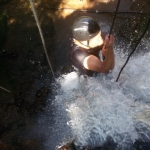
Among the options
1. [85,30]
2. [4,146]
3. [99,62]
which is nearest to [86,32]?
[85,30]

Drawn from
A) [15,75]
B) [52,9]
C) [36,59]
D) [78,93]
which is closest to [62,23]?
[52,9]

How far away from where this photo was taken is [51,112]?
519 centimetres

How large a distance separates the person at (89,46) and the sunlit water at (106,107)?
2.80 ft

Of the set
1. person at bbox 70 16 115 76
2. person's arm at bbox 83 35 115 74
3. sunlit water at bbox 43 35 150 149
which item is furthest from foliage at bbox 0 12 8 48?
person's arm at bbox 83 35 115 74

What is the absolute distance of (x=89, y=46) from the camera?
4.05m

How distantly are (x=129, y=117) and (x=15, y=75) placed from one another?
11.7ft

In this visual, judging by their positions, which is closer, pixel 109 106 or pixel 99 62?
pixel 99 62

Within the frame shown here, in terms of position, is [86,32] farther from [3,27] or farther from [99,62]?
[3,27]

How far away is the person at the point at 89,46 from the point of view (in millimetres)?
3844

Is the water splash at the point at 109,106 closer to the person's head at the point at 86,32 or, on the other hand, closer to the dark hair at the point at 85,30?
the person's head at the point at 86,32

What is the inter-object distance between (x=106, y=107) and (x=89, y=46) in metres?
1.61

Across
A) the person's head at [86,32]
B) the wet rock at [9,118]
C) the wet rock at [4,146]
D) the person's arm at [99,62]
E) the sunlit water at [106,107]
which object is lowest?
the wet rock at [4,146]

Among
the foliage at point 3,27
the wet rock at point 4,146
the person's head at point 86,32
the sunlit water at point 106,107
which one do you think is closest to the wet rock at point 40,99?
the sunlit water at point 106,107

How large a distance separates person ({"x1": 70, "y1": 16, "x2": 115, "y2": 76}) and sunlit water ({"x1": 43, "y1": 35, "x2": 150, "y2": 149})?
854mm
